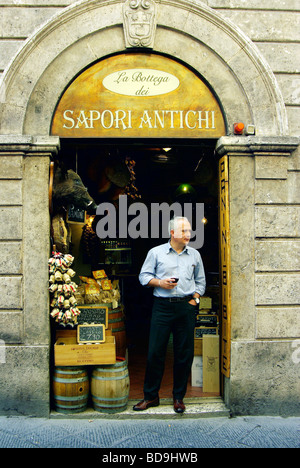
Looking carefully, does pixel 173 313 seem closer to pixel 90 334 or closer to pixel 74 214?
pixel 90 334

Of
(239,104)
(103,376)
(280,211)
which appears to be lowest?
(103,376)

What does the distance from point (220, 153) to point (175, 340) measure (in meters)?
2.52

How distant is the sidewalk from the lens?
4344 mm

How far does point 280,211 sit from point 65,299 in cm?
299

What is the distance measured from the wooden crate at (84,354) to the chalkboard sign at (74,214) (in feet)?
6.71

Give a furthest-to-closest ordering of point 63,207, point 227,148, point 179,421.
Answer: point 63,207 → point 227,148 → point 179,421

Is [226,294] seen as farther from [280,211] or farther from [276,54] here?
[276,54]

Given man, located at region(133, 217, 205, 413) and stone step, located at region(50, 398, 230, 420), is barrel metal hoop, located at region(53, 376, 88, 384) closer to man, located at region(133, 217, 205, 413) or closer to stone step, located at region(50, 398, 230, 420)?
stone step, located at region(50, 398, 230, 420)

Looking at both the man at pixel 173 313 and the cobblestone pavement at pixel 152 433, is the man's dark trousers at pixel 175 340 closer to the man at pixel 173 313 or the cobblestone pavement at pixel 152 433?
the man at pixel 173 313

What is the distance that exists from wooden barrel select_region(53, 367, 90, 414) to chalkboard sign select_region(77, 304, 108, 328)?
2.14 ft

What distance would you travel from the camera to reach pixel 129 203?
8.99 metres

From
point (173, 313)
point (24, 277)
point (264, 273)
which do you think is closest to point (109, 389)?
point (173, 313)

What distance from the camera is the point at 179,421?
495 cm

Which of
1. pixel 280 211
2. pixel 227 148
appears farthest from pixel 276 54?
pixel 280 211
